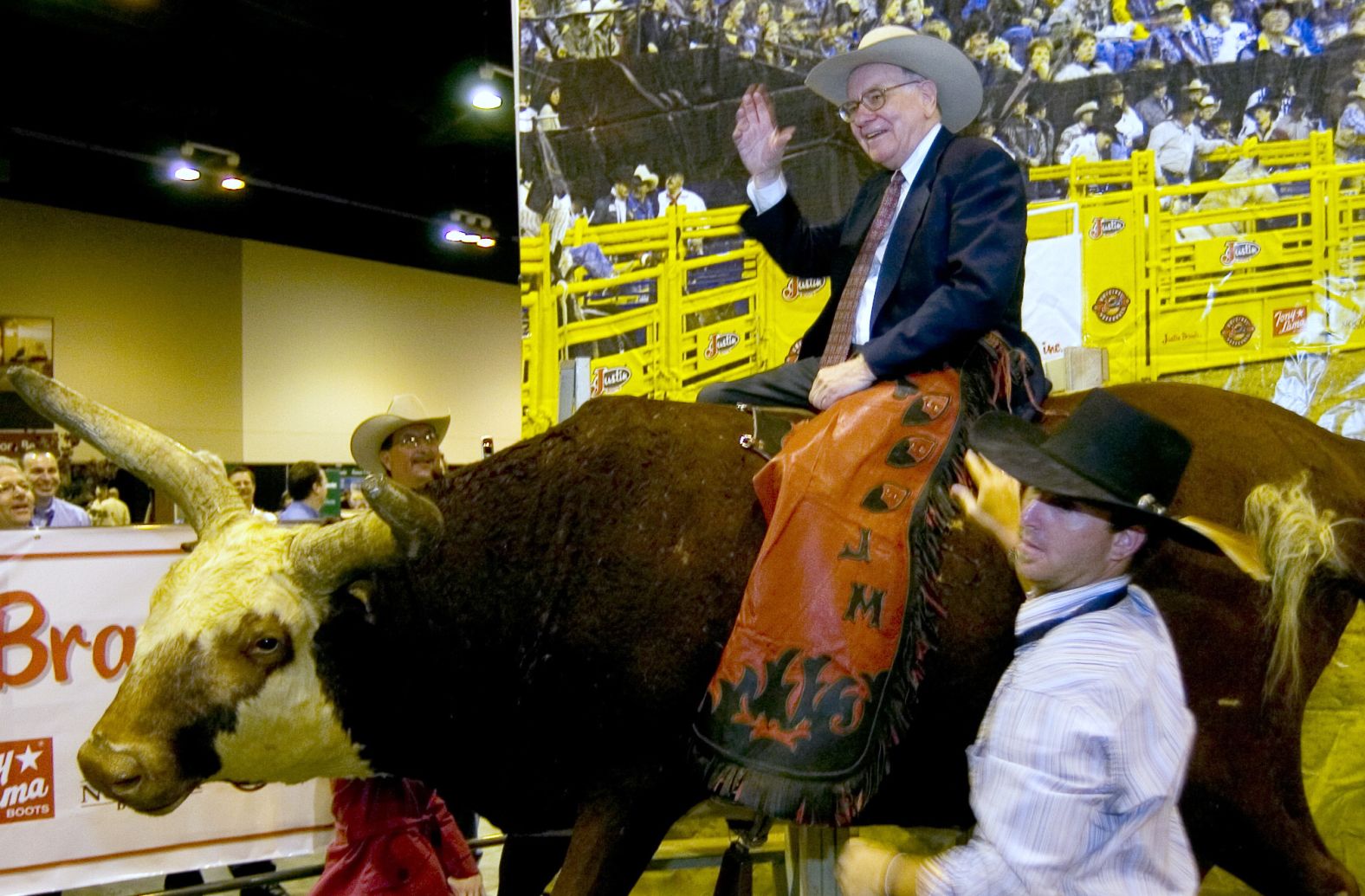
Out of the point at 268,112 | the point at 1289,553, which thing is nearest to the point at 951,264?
the point at 1289,553

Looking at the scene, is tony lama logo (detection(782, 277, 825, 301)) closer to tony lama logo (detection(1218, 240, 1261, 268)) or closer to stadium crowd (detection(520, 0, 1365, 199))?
stadium crowd (detection(520, 0, 1365, 199))

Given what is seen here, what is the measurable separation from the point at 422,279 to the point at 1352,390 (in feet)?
31.7

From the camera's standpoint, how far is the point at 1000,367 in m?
2.61

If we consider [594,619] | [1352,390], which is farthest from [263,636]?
[1352,390]

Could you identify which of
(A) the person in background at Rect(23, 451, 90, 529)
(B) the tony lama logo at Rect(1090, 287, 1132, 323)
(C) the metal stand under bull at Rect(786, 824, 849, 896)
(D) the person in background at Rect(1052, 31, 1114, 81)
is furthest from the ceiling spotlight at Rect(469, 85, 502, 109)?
(C) the metal stand under bull at Rect(786, 824, 849, 896)

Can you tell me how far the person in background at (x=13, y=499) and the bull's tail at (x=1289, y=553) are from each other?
4.16m

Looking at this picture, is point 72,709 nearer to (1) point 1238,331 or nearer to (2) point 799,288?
(2) point 799,288

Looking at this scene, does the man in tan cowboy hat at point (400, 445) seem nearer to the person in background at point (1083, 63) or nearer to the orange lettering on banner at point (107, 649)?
the orange lettering on banner at point (107, 649)

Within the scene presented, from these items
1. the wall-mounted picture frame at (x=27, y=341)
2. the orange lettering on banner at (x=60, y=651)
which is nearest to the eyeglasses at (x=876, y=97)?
the orange lettering on banner at (x=60, y=651)

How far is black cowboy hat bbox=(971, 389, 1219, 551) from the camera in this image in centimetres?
157

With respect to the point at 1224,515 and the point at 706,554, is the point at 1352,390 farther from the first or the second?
the point at 706,554

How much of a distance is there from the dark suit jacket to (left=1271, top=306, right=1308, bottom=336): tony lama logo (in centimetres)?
171

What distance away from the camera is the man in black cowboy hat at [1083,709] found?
4.62ft

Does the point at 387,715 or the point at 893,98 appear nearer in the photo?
the point at 387,715
